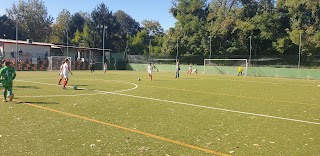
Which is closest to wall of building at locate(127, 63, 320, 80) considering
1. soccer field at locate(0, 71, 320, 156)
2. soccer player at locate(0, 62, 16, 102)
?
soccer field at locate(0, 71, 320, 156)

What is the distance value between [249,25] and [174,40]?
1515 centimetres

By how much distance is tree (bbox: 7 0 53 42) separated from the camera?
85125 millimetres

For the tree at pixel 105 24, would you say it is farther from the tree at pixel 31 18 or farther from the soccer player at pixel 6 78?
the soccer player at pixel 6 78

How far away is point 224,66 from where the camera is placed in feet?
167

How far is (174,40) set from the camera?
63969 millimetres

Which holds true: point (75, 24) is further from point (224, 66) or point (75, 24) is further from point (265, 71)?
point (265, 71)

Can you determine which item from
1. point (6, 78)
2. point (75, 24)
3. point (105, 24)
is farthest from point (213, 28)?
point (6, 78)

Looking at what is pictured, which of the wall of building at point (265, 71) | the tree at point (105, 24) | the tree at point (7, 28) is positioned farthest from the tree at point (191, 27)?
the tree at point (7, 28)

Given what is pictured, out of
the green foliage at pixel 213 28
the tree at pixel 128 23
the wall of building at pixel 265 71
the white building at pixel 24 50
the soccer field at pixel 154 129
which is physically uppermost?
the tree at pixel 128 23

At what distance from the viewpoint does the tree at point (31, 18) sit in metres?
85.1

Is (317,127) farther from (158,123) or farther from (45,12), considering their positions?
(45,12)

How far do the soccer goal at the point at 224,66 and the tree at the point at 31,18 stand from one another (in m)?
53.9

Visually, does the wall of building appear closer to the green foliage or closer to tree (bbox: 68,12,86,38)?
the green foliage

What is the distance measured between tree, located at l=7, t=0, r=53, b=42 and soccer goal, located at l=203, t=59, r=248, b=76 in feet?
177
